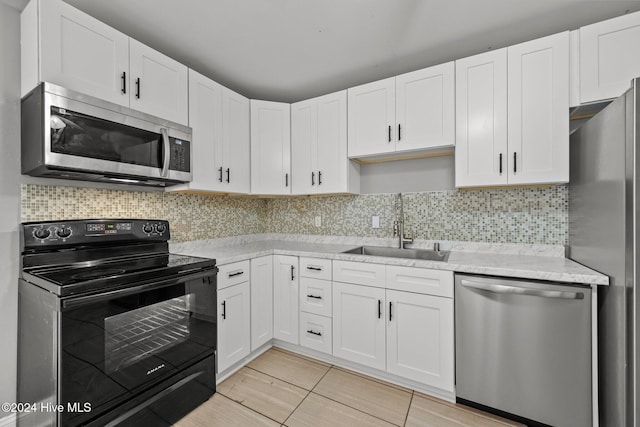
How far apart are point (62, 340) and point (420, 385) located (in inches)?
81.8

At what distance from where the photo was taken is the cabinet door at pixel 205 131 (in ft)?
6.99

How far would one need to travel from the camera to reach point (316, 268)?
2307 mm

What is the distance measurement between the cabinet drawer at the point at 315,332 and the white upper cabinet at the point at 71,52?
2050 millimetres

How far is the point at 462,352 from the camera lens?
1759mm

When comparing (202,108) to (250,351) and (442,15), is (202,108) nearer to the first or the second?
(442,15)

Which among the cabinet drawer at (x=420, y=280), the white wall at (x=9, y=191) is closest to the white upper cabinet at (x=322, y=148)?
the cabinet drawer at (x=420, y=280)

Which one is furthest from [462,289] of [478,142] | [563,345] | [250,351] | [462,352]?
[250,351]

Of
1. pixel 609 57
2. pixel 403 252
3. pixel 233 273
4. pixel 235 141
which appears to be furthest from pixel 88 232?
pixel 609 57

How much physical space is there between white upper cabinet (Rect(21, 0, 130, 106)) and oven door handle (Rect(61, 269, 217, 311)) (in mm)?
1115

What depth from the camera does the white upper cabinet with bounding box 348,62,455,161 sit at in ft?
6.85

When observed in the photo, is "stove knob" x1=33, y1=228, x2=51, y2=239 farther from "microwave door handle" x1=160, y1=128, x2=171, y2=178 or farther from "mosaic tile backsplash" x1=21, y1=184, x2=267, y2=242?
"microwave door handle" x1=160, y1=128, x2=171, y2=178

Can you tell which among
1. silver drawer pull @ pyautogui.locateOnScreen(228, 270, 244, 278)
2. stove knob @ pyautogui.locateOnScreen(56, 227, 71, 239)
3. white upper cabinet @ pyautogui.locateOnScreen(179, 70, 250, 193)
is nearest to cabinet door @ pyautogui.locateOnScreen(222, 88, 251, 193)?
white upper cabinet @ pyautogui.locateOnScreen(179, 70, 250, 193)

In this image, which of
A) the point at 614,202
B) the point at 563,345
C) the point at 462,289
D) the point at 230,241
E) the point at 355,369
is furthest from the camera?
the point at 230,241

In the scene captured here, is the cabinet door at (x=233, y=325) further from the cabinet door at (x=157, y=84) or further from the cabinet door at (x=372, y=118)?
the cabinet door at (x=372, y=118)
